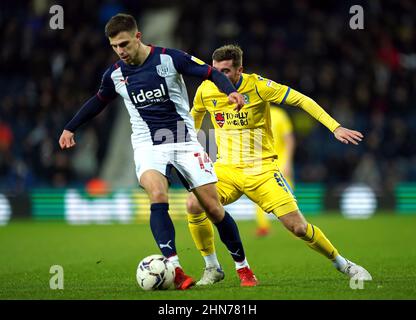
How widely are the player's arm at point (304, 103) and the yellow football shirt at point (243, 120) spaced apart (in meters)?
0.01

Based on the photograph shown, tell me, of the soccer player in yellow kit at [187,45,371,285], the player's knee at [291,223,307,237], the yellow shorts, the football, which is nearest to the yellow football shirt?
the soccer player in yellow kit at [187,45,371,285]

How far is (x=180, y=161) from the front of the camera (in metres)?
7.42

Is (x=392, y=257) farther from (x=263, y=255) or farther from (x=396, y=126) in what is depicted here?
(x=396, y=126)

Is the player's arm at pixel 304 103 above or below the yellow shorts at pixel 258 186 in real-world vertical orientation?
above

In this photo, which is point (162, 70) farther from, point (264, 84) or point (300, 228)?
point (300, 228)

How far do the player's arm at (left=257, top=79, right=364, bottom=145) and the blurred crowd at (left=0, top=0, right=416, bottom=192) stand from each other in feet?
35.9

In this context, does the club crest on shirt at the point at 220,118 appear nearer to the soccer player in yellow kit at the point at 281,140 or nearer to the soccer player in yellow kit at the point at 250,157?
the soccer player in yellow kit at the point at 250,157

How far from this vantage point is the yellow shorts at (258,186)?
8.00 metres

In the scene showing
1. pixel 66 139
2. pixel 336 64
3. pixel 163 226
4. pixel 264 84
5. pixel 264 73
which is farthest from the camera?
pixel 336 64

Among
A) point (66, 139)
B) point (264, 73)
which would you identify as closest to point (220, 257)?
point (66, 139)

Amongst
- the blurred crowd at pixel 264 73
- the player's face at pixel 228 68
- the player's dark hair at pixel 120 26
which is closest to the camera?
the player's dark hair at pixel 120 26

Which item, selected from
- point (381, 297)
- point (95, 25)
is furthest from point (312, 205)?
point (381, 297)

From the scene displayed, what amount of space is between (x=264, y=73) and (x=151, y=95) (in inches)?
496

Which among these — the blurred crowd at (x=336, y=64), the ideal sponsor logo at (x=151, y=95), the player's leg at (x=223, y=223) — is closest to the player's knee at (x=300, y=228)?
the player's leg at (x=223, y=223)
